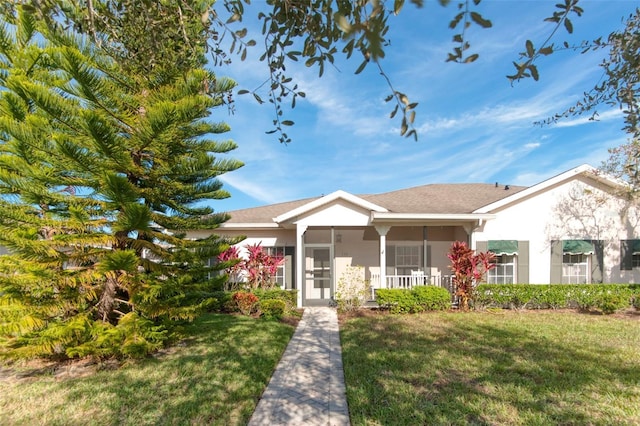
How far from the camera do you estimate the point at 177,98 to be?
5809 mm

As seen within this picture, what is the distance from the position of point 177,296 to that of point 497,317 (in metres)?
9.02

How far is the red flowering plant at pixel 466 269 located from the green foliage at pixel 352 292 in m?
3.07

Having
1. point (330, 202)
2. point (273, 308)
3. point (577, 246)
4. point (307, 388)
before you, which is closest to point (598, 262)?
point (577, 246)

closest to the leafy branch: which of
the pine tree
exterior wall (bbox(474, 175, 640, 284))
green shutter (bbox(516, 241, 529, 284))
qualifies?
the pine tree

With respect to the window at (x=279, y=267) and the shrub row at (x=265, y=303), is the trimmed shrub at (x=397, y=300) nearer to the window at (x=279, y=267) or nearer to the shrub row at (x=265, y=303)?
the shrub row at (x=265, y=303)

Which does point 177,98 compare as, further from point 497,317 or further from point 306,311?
point 497,317

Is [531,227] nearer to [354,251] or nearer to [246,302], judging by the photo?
[354,251]

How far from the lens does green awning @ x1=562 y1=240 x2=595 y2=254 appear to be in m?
11.7

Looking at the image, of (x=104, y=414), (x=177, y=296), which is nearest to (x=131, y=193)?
(x=177, y=296)

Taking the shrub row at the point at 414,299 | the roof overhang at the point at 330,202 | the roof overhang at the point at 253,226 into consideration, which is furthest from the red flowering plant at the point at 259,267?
the shrub row at the point at 414,299

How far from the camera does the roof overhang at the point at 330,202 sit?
11617 mm

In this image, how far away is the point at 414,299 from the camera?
10.7 meters

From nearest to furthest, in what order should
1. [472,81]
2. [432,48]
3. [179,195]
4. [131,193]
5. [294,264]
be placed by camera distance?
1. [432,48]
2. [472,81]
3. [131,193]
4. [179,195]
5. [294,264]

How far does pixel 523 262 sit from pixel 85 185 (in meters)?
13.5
